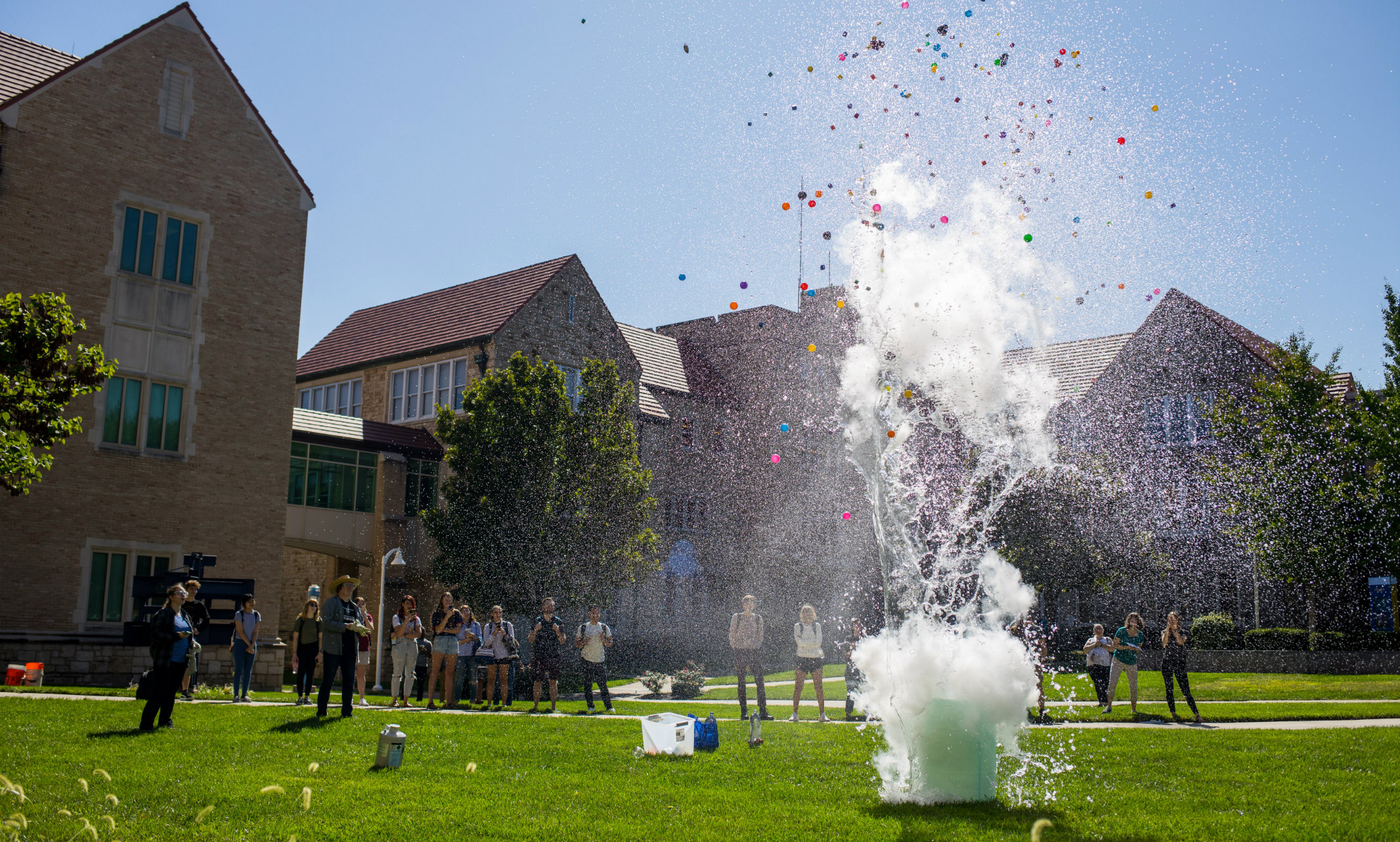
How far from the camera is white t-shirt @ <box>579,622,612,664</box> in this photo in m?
18.1

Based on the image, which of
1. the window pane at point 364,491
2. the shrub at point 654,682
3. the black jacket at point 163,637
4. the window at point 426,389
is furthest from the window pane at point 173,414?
the black jacket at point 163,637

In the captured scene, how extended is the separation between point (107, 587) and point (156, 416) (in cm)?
412

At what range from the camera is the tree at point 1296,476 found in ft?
97.8

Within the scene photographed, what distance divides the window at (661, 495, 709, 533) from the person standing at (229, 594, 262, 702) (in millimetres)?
24790

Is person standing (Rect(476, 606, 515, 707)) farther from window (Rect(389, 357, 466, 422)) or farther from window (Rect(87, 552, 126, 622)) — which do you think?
window (Rect(389, 357, 466, 422))

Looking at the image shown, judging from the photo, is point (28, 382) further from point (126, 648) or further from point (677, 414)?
point (677, 414)

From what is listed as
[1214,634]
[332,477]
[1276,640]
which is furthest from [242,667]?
[1276,640]

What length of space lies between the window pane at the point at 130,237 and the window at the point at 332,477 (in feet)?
25.7

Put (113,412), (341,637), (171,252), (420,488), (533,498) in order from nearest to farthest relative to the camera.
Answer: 1. (341,637)
2. (113,412)
3. (171,252)
4. (533,498)
5. (420,488)

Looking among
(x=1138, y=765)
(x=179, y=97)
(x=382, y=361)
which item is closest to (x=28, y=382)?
(x=179, y=97)

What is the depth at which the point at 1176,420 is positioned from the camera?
1531 inches

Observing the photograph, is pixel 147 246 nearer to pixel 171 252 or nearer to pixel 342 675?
pixel 171 252

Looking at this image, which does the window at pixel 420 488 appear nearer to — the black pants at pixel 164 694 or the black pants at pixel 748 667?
the black pants at pixel 748 667

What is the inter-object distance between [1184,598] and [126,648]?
31.9 metres
